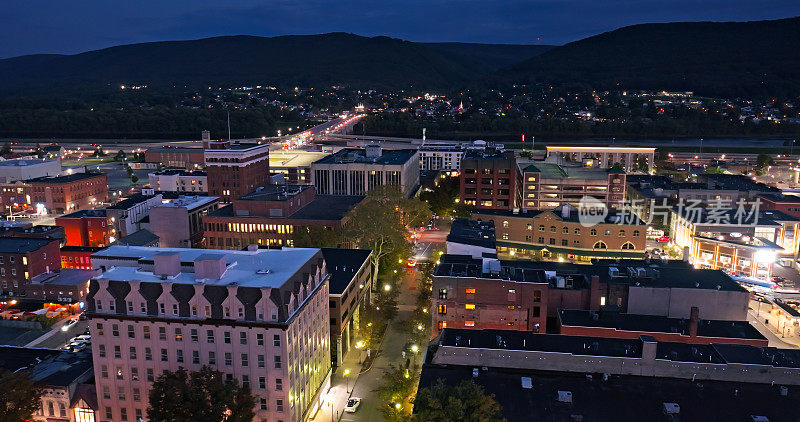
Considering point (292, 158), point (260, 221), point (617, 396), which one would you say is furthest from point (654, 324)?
point (292, 158)

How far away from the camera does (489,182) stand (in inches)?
3713

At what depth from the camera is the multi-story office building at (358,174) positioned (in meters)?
99.9

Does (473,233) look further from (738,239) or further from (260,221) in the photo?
(738,239)

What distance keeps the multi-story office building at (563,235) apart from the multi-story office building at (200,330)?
138ft

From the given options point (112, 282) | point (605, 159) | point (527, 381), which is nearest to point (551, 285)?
point (527, 381)

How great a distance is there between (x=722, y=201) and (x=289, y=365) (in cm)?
7635

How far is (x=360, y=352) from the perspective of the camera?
48938 mm

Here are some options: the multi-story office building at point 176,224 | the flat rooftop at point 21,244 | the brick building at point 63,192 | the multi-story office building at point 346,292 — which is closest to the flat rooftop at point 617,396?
the multi-story office building at point 346,292

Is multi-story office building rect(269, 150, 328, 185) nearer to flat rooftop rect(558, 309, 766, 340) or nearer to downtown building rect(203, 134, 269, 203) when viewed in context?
downtown building rect(203, 134, 269, 203)

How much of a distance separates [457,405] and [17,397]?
24435 mm

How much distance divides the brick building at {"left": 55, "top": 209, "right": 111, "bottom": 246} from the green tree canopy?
61832 millimetres

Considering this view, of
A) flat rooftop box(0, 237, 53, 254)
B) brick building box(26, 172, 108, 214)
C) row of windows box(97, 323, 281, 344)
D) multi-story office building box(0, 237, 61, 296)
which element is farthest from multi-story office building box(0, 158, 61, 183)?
row of windows box(97, 323, 281, 344)

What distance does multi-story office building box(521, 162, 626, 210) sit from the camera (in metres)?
90.2

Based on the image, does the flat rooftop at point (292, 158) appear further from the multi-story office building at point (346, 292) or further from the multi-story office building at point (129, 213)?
the multi-story office building at point (346, 292)
